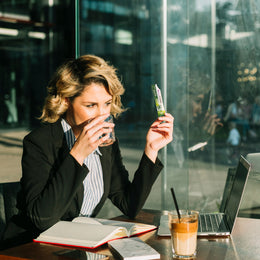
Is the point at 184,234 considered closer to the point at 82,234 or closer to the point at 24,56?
the point at 82,234

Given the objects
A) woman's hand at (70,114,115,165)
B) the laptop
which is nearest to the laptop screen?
the laptop

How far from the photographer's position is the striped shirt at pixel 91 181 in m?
1.84

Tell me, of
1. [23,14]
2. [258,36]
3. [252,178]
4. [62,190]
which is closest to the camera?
[62,190]

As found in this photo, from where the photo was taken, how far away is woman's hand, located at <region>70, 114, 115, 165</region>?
1.56 metres

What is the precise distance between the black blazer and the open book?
116 mm

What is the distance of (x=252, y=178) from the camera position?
2.64 metres

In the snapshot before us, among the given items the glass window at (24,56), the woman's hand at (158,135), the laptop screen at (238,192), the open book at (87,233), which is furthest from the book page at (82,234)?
the glass window at (24,56)

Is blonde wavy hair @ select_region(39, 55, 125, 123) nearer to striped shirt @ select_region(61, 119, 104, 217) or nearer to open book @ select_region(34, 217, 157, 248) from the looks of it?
A: striped shirt @ select_region(61, 119, 104, 217)

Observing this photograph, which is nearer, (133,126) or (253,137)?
(253,137)

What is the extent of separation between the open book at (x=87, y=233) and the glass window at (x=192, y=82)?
1.87 meters

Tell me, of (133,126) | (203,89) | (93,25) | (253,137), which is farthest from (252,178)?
(93,25)

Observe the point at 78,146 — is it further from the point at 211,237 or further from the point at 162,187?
the point at 162,187

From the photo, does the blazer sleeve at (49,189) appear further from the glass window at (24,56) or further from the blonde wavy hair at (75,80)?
the glass window at (24,56)

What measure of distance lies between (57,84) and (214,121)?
1669 mm
